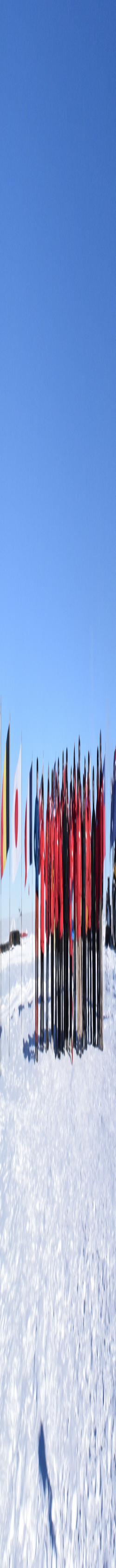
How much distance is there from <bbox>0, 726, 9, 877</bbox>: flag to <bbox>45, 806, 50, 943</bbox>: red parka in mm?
838

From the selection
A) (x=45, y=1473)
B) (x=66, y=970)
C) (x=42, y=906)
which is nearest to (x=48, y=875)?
(x=42, y=906)

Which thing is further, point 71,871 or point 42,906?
point 71,871

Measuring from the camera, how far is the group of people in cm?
1069

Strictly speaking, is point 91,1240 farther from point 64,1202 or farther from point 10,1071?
point 10,1071

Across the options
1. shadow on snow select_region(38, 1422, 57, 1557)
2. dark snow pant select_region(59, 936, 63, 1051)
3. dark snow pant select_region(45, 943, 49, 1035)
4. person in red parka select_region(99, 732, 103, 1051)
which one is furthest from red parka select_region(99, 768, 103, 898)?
shadow on snow select_region(38, 1422, 57, 1557)

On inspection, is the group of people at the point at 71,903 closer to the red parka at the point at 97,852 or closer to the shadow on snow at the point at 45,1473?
the red parka at the point at 97,852

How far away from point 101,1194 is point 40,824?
4.26 metres

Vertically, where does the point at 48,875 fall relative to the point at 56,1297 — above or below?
above

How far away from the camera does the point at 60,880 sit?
36.3 feet

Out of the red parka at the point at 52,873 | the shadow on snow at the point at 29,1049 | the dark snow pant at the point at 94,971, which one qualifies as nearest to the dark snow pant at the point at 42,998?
the shadow on snow at the point at 29,1049

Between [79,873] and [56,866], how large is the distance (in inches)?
17.2

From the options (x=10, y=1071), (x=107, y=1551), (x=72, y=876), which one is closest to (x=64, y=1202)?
(x=10, y=1071)

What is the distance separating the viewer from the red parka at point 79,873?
1123 centimetres

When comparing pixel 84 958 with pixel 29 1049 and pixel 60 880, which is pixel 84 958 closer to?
pixel 60 880
